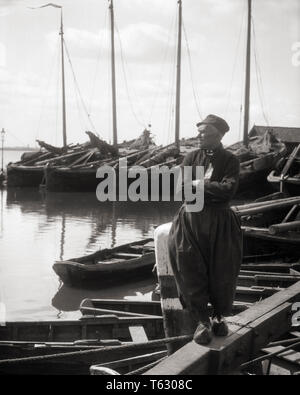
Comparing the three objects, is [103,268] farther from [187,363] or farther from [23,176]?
[23,176]

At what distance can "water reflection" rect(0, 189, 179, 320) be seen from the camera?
9.70 m

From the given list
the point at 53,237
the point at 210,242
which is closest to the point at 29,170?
the point at 53,237

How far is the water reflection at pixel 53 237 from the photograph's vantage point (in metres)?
9.70

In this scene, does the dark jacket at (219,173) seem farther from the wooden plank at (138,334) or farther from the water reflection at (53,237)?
the water reflection at (53,237)

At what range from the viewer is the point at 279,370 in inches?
Answer: 175

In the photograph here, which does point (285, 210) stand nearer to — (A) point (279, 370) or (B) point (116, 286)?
(B) point (116, 286)

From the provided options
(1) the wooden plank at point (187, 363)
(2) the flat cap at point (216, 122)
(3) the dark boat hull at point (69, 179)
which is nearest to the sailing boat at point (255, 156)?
(3) the dark boat hull at point (69, 179)

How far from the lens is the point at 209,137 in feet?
12.2

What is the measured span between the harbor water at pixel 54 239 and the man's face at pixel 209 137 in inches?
198

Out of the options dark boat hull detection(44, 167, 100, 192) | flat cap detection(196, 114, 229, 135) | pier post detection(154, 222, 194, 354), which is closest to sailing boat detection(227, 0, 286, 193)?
dark boat hull detection(44, 167, 100, 192)

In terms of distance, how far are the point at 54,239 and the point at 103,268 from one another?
6.37 meters

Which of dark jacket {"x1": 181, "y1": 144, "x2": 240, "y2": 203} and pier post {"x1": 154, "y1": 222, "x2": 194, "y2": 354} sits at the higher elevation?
dark jacket {"x1": 181, "y1": 144, "x2": 240, "y2": 203}

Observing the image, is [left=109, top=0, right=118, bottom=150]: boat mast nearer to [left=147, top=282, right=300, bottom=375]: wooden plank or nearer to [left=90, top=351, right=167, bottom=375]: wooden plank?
[left=90, top=351, right=167, bottom=375]: wooden plank
